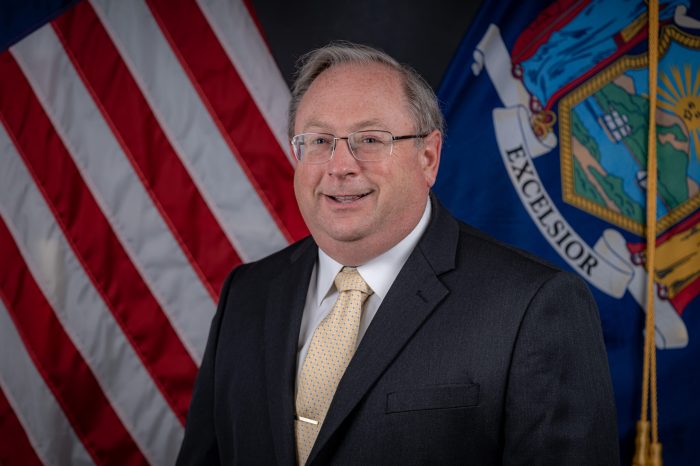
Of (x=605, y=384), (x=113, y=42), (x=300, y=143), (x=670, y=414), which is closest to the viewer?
(x=605, y=384)

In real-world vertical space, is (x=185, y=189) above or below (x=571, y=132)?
above

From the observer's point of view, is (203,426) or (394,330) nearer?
(394,330)

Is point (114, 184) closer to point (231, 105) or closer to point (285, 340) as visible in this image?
point (231, 105)

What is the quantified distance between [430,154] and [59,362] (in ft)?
4.74

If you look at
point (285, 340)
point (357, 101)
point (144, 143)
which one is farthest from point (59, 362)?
point (357, 101)

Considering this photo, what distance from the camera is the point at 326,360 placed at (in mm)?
1370

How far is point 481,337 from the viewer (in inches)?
50.1

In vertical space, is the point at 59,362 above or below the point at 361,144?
below

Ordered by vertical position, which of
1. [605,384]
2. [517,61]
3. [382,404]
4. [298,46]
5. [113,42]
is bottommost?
[605,384]

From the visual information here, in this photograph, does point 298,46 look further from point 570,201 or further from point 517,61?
point 570,201

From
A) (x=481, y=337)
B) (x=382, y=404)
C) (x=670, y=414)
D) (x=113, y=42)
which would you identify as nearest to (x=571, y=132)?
(x=670, y=414)

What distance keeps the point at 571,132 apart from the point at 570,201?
20cm

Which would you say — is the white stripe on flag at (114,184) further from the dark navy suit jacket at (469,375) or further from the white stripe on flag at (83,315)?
the dark navy suit jacket at (469,375)

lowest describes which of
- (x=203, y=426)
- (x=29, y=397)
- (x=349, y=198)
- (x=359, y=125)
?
(x=203, y=426)
